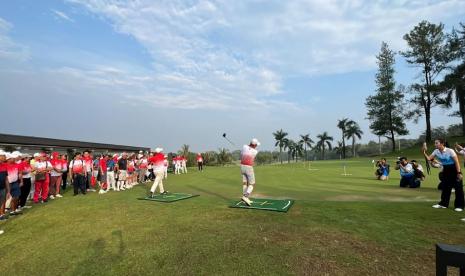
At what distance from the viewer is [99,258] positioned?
6852mm

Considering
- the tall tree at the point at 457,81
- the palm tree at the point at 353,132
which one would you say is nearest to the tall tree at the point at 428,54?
the tall tree at the point at 457,81

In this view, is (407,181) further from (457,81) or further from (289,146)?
(289,146)

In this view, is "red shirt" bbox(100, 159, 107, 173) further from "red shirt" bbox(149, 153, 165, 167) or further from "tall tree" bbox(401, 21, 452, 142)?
"tall tree" bbox(401, 21, 452, 142)

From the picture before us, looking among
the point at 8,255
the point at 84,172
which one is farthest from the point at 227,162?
the point at 8,255

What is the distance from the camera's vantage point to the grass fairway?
6.02 metres

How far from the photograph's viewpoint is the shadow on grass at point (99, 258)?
6.31 meters

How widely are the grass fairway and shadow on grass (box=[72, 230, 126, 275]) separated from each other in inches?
1.0

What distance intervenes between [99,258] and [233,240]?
3.16 metres

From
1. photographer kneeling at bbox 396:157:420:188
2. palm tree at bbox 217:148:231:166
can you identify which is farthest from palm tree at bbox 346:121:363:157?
photographer kneeling at bbox 396:157:420:188

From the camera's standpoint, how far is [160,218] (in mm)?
9617

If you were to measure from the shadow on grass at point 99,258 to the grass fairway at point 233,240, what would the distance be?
1.0 inches

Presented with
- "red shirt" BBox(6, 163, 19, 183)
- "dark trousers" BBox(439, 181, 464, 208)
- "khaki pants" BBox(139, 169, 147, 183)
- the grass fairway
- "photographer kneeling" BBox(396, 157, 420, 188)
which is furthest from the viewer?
"khaki pants" BBox(139, 169, 147, 183)

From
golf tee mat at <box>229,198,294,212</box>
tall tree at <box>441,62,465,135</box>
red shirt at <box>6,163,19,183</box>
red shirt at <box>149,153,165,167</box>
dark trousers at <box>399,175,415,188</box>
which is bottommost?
golf tee mat at <box>229,198,294,212</box>

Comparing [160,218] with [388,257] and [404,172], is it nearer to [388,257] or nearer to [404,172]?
[388,257]
